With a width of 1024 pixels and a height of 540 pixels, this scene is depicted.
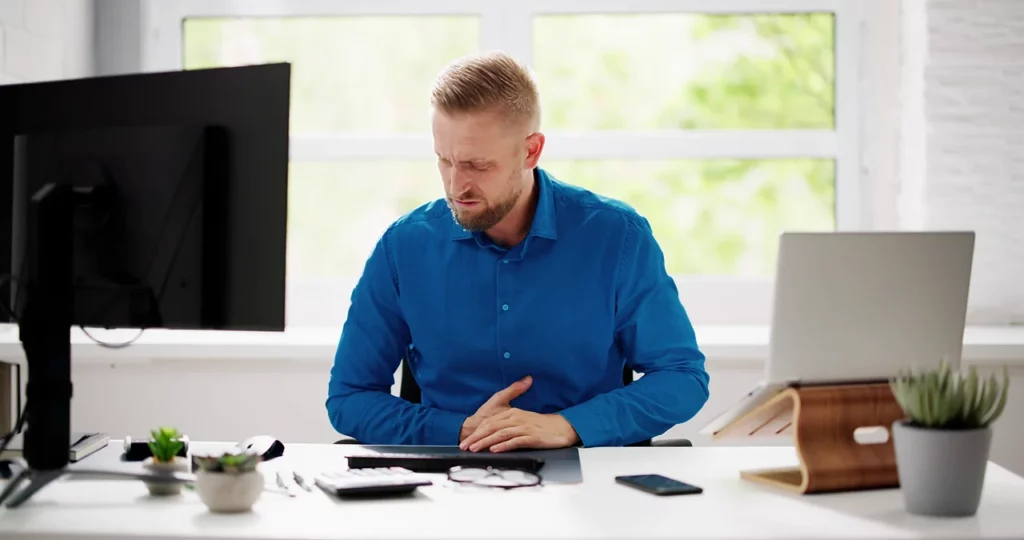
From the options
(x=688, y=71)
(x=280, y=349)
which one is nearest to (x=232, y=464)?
(x=280, y=349)

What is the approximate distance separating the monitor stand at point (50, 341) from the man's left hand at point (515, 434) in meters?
0.46

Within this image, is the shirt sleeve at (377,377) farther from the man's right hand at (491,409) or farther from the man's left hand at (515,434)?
the man's left hand at (515,434)

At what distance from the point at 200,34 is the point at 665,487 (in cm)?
245

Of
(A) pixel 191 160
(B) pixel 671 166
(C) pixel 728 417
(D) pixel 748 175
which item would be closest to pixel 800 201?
(D) pixel 748 175

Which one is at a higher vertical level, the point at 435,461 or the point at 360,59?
the point at 360,59

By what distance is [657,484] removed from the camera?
1365mm

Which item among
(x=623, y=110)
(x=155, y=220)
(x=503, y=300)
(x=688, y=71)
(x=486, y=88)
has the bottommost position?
(x=503, y=300)

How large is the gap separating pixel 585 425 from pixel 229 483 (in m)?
0.67

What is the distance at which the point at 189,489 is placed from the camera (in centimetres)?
138

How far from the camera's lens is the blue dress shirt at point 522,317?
1945 mm

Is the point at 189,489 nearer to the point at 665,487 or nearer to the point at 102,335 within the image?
the point at 665,487

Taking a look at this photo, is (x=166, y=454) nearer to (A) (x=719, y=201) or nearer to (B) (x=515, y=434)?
(B) (x=515, y=434)

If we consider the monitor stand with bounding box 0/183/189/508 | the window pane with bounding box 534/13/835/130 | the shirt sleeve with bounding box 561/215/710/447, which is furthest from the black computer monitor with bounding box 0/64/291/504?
the window pane with bounding box 534/13/835/130

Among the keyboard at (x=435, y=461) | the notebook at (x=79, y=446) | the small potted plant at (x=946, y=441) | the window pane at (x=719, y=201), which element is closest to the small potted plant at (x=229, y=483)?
the keyboard at (x=435, y=461)
